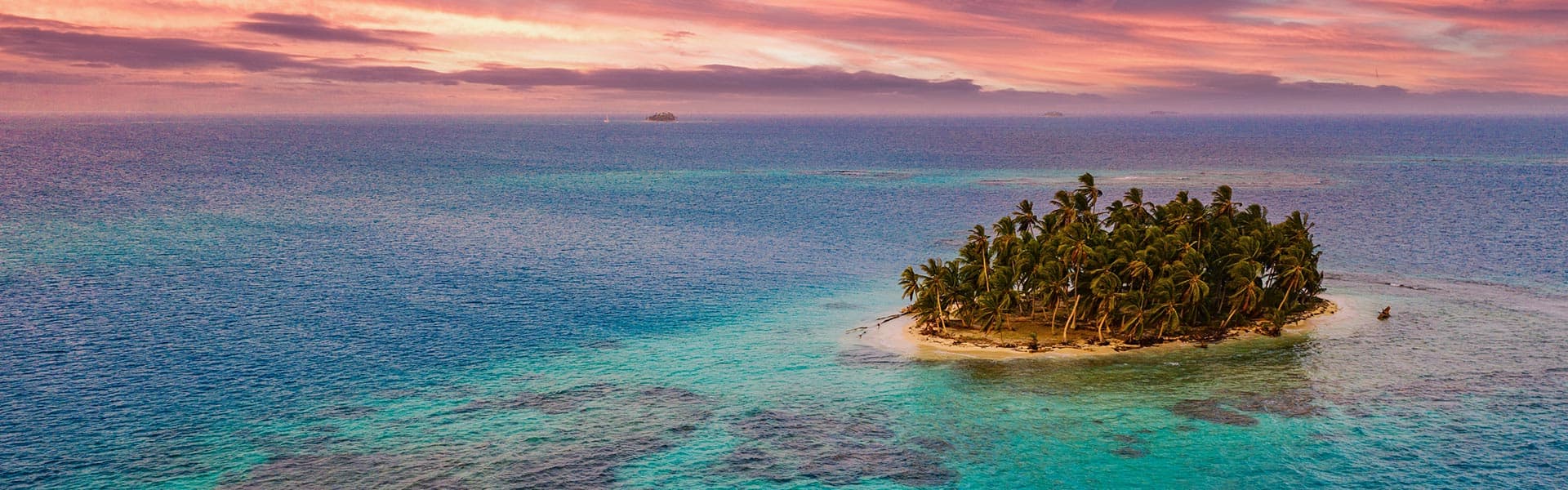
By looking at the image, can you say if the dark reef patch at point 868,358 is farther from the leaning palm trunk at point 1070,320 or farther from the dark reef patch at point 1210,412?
the dark reef patch at point 1210,412

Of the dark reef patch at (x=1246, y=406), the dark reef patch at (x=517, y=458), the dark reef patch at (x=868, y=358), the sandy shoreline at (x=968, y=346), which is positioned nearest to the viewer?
the dark reef patch at (x=517, y=458)

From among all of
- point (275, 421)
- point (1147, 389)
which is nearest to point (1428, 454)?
point (1147, 389)

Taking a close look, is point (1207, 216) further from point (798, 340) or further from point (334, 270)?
point (334, 270)

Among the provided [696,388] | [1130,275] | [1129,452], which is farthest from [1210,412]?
[696,388]

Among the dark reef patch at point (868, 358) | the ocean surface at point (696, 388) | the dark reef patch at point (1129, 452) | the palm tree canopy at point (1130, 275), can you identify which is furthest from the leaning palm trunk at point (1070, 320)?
the dark reef patch at point (1129, 452)

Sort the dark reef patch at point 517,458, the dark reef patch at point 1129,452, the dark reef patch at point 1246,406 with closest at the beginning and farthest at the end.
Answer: the dark reef patch at point 517,458, the dark reef patch at point 1129,452, the dark reef patch at point 1246,406

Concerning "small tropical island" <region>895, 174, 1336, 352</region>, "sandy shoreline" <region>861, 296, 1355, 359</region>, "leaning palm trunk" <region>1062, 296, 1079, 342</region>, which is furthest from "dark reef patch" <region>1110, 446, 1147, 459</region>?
"leaning palm trunk" <region>1062, 296, 1079, 342</region>

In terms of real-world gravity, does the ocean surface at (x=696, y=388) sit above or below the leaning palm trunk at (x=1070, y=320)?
below
